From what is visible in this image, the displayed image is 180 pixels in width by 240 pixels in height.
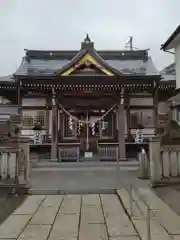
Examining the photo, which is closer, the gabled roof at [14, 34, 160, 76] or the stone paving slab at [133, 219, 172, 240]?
the stone paving slab at [133, 219, 172, 240]

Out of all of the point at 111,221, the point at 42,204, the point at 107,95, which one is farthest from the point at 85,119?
the point at 111,221

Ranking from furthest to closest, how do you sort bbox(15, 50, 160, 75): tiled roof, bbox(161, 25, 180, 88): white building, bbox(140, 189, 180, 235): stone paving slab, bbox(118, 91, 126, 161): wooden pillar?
bbox(15, 50, 160, 75): tiled roof < bbox(118, 91, 126, 161): wooden pillar < bbox(161, 25, 180, 88): white building < bbox(140, 189, 180, 235): stone paving slab

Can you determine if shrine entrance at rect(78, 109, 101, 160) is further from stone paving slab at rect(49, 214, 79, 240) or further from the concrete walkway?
stone paving slab at rect(49, 214, 79, 240)

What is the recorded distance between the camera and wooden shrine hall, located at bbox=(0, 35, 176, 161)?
1847 centimetres

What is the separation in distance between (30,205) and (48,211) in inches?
29.9

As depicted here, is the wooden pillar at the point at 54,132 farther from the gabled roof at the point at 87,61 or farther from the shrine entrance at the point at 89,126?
the gabled roof at the point at 87,61

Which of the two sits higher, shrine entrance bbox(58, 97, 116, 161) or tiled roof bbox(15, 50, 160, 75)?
tiled roof bbox(15, 50, 160, 75)

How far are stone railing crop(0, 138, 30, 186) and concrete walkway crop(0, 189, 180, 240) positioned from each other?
3.43 ft

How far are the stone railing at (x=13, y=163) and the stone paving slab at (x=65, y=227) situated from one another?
2.82 metres

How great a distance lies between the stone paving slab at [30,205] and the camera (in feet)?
20.2

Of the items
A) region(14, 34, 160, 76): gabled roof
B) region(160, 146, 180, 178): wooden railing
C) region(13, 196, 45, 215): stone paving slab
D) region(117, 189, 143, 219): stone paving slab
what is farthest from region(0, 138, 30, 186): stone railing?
region(14, 34, 160, 76): gabled roof

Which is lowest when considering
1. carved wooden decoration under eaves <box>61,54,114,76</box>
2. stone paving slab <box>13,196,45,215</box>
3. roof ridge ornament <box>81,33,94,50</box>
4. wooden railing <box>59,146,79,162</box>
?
stone paving slab <box>13,196,45,215</box>

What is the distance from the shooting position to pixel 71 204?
688 centimetres

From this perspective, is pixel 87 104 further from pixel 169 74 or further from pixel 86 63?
pixel 169 74
